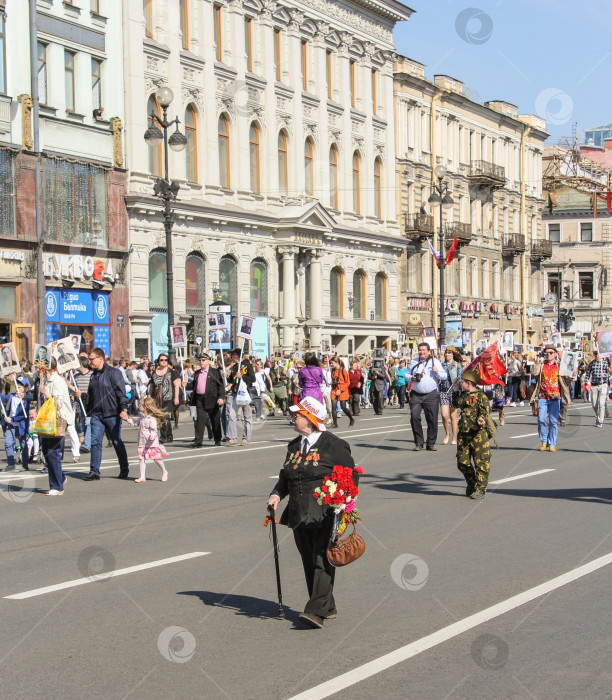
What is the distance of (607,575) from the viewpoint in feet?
28.0

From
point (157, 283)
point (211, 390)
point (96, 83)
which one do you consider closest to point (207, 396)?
point (211, 390)

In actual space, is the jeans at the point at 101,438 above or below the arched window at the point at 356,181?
below

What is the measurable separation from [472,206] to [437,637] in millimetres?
62409

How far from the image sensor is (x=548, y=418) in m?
19.2

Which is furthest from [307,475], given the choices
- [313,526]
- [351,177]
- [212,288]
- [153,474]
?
[351,177]

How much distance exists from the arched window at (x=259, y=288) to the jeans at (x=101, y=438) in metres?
31.0

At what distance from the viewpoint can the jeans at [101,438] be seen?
51.4 feet

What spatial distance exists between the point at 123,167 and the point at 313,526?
34189 millimetres

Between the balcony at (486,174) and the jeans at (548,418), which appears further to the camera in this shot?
the balcony at (486,174)

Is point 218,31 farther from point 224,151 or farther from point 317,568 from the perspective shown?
point 317,568

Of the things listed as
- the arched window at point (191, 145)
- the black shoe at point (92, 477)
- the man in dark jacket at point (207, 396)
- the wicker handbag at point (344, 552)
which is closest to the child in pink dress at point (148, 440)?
the black shoe at point (92, 477)

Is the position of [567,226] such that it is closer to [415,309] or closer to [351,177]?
[415,309]

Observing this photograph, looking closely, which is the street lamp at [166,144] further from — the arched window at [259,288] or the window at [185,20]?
the arched window at [259,288]

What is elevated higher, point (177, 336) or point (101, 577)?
point (177, 336)
